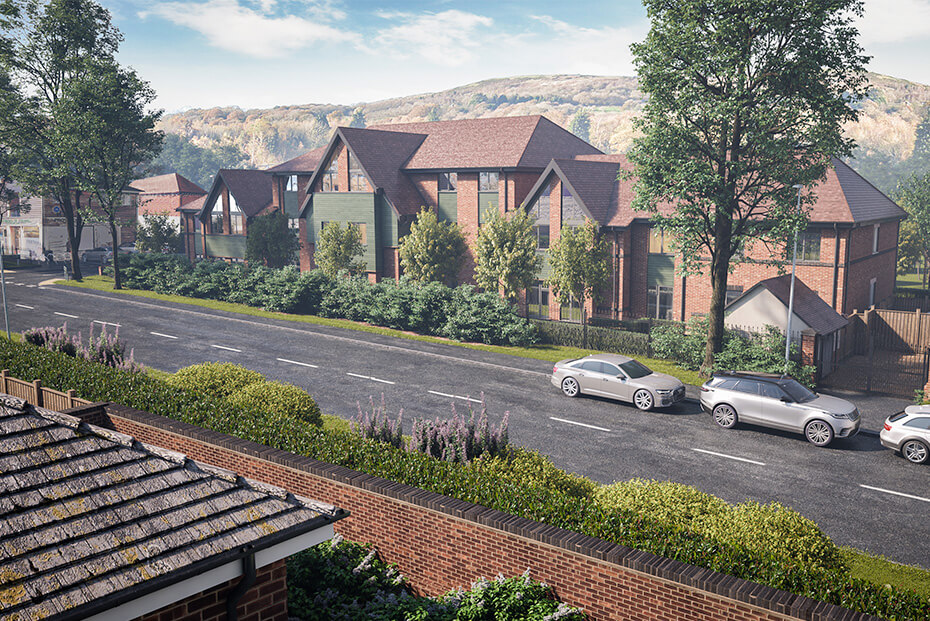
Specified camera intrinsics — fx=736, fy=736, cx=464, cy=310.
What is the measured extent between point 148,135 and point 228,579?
1986 inches

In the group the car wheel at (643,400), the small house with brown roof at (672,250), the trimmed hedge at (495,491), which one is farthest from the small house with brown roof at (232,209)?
the car wheel at (643,400)

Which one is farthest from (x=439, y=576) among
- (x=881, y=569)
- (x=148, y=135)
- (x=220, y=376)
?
(x=148, y=135)

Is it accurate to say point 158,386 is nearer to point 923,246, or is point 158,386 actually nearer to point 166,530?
point 166,530

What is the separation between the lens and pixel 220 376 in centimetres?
2080

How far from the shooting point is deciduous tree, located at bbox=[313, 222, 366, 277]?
44.2 metres

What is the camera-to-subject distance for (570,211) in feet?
135

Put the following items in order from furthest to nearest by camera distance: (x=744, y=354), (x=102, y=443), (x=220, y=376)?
(x=744, y=354)
(x=220, y=376)
(x=102, y=443)

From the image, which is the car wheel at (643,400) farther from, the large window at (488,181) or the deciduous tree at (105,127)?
the deciduous tree at (105,127)

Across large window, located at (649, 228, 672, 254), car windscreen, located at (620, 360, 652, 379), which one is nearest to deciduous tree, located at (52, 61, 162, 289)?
large window, located at (649, 228, 672, 254)

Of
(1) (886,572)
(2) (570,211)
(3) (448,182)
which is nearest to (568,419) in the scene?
(1) (886,572)

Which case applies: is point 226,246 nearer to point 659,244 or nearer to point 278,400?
point 659,244

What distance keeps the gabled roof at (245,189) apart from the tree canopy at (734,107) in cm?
3792

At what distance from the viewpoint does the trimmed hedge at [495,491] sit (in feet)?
28.6

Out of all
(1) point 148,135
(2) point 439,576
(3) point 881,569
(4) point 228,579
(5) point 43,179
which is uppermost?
(1) point 148,135
